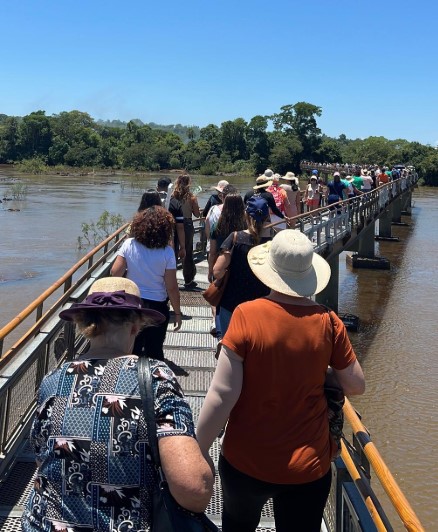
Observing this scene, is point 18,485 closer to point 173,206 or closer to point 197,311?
point 173,206

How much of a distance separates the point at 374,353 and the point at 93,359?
10833mm

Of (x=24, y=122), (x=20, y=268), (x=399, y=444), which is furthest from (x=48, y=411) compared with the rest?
(x=24, y=122)

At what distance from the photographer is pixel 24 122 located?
108 metres

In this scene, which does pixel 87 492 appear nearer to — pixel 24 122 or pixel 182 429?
pixel 182 429

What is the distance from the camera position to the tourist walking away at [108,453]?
A: 1.80 metres

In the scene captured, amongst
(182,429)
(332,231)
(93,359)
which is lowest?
(332,231)

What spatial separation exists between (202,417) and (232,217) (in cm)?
256

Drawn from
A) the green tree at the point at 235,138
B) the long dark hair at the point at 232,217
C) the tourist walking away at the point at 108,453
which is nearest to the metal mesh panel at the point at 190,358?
the long dark hair at the point at 232,217

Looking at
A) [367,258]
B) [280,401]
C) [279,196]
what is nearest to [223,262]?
[280,401]

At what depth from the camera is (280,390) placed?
244cm

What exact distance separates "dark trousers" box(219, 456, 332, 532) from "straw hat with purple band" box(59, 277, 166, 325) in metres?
0.80

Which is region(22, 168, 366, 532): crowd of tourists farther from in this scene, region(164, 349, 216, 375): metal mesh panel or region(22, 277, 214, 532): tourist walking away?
region(164, 349, 216, 375): metal mesh panel

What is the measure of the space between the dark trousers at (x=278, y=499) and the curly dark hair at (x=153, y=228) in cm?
226

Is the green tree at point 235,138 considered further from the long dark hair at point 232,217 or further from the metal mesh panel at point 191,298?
the long dark hair at point 232,217
